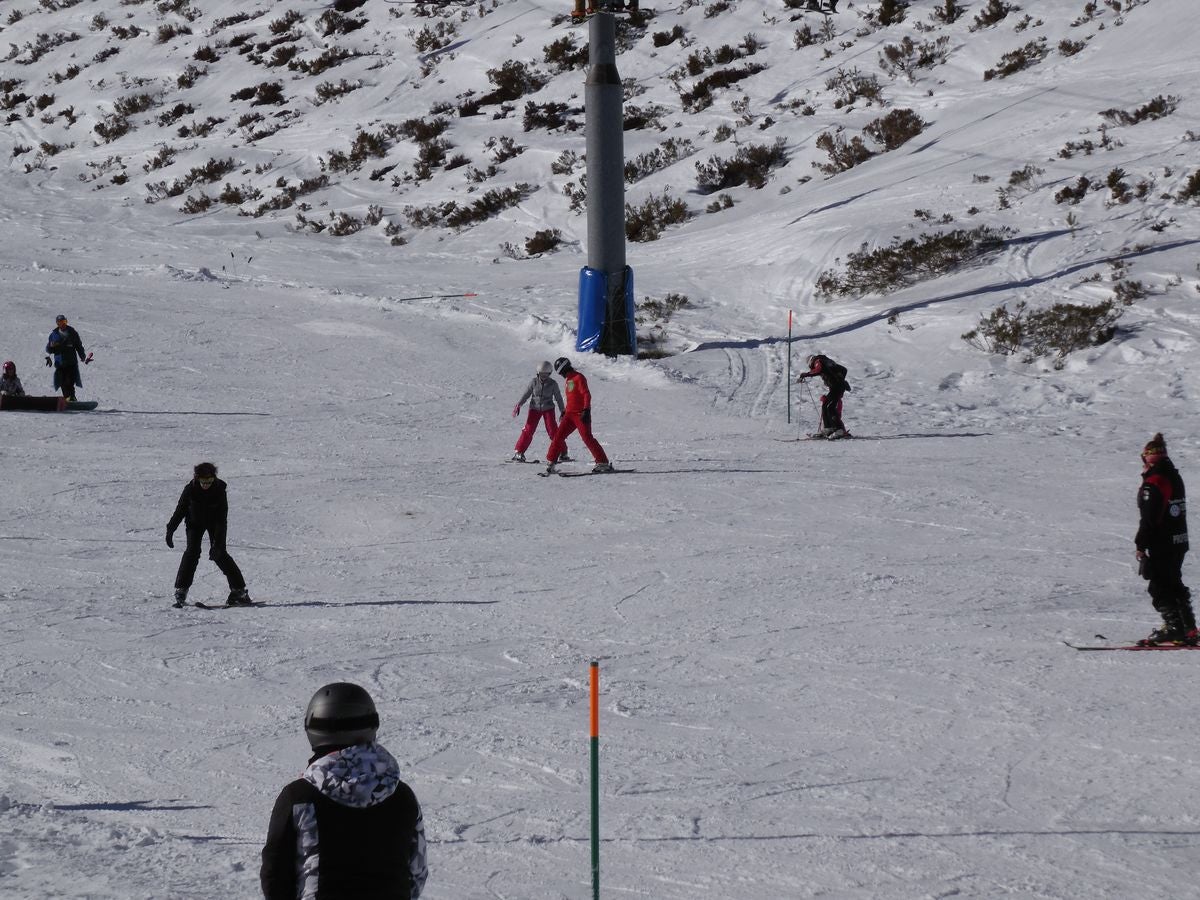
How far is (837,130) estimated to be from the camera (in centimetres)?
3083

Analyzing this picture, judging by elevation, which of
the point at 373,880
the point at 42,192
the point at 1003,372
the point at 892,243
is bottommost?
the point at 373,880

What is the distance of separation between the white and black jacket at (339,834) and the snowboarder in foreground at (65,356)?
1647 cm

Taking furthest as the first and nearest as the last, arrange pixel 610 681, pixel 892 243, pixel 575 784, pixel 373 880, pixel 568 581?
pixel 892 243, pixel 568 581, pixel 610 681, pixel 575 784, pixel 373 880

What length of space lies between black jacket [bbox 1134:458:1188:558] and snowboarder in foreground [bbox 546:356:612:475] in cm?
695

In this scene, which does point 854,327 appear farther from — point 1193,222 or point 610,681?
point 610,681

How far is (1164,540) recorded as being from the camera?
8.55m

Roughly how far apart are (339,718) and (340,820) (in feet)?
0.76

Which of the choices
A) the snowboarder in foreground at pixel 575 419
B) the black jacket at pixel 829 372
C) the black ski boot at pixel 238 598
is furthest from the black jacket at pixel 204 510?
the black jacket at pixel 829 372

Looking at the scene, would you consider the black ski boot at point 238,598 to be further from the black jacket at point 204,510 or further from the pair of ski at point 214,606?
the black jacket at point 204,510

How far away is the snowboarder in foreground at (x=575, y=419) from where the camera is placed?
14.5 meters

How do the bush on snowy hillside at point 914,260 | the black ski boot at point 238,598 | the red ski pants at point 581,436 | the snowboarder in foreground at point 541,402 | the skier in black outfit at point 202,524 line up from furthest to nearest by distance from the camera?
the bush on snowy hillside at point 914,260 → the snowboarder in foreground at point 541,402 → the red ski pants at point 581,436 → the black ski boot at point 238,598 → the skier in black outfit at point 202,524

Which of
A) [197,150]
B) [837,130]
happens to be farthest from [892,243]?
[197,150]

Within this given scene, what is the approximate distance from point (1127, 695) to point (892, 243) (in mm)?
17175

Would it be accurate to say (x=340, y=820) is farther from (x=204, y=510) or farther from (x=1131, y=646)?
(x=204, y=510)
